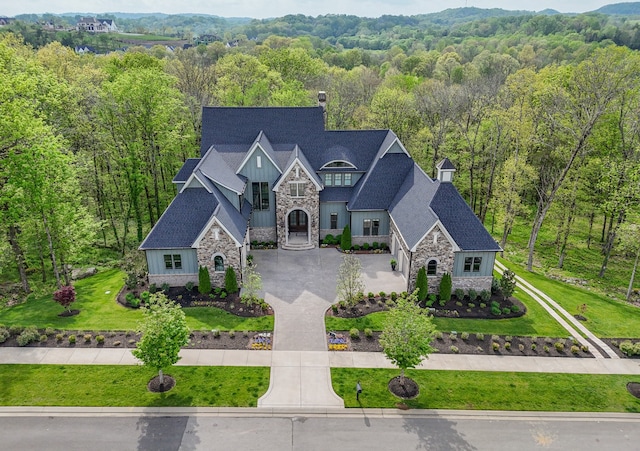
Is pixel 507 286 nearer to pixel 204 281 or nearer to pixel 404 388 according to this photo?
pixel 404 388

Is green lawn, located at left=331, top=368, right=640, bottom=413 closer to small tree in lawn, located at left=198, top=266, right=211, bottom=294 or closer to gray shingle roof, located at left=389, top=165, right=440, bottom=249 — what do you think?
gray shingle roof, located at left=389, top=165, right=440, bottom=249

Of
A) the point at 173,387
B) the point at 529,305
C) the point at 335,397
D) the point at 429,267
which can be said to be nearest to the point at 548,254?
the point at 529,305

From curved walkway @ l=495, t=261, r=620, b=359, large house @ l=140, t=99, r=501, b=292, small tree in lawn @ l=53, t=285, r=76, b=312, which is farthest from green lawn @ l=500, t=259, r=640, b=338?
small tree in lawn @ l=53, t=285, r=76, b=312

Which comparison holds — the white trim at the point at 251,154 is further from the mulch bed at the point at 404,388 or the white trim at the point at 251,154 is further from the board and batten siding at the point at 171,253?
the mulch bed at the point at 404,388

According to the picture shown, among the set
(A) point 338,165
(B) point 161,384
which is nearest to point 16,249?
(B) point 161,384

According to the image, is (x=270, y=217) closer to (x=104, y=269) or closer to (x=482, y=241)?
(x=104, y=269)

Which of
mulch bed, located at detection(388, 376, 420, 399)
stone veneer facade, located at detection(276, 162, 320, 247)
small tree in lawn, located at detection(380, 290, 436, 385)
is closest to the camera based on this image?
small tree in lawn, located at detection(380, 290, 436, 385)
